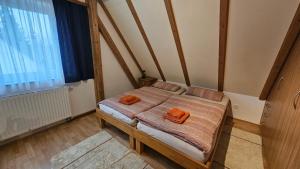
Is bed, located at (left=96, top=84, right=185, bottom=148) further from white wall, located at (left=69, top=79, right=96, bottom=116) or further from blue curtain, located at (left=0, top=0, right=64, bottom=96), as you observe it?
blue curtain, located at (left=0, top=0, right=64, bottom=96)

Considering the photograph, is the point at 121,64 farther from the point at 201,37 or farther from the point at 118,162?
the point at 118,162

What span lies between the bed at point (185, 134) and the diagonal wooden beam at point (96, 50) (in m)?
1.50

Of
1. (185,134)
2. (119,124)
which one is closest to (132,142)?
(119,124)

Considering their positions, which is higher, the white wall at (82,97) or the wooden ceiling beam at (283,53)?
the wooden ceiling beam at (283,53)

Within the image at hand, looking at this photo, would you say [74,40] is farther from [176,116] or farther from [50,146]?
[176,116]

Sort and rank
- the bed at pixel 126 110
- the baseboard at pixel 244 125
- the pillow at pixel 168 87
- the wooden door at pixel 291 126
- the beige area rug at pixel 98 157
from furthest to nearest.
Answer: the pillow at pixel 168 87
the baseboard at pixel 244 125
the bed at pixel 126 110
the beige area rug at pixel 98 157
the wooden door at pixel 291 126

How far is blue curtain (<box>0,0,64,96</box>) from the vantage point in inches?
74.0

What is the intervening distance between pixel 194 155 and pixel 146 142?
→ 2.14ft

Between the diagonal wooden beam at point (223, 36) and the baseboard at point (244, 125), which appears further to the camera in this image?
the baseboard at point (244, 125)

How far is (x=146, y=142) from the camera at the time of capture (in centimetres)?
189

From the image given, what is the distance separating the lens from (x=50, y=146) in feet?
→ 7.06

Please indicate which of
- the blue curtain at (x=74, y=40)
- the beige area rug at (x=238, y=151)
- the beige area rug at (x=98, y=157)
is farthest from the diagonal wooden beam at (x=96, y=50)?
the beige area rug at (x=238, y=151)

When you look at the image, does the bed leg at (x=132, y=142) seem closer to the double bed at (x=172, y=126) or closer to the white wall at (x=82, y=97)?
the double bed at (x=172, y=126)

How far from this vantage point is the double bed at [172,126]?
1.51 metres
